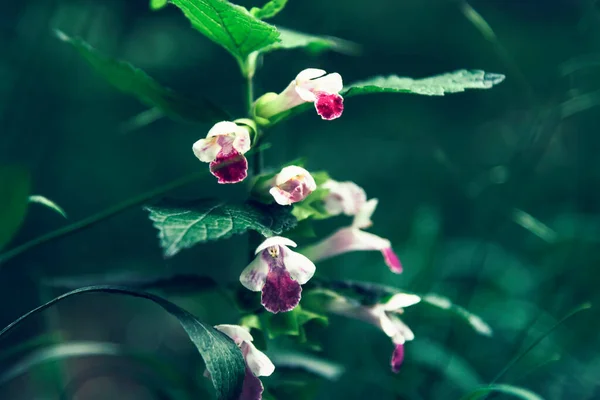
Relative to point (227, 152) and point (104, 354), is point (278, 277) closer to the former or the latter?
point (227, 152)

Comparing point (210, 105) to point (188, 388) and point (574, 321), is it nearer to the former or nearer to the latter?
point (188, 388)

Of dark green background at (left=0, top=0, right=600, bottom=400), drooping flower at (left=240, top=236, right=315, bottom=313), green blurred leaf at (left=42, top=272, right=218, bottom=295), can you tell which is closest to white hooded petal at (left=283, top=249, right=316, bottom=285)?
drooping flower at (left=240, top=236, right=315, bottom=313)

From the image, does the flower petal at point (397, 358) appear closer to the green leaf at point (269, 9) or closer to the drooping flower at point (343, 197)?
the drooping flower at point (343, 197)

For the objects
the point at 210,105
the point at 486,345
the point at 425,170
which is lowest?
the point at 486,345

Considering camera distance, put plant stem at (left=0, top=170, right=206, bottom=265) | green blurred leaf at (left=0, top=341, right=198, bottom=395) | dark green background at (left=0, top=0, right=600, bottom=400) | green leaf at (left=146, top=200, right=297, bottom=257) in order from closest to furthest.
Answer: green leaf at (left=146, top=200, right=297, bottom=257), plant stem at (left=0, top=170, right=206, bottom=265), green blurred leaf at (left=0, top=341, right=198, bottom=395), dark green background at (left=0, top=0, right=600, bottom=400)

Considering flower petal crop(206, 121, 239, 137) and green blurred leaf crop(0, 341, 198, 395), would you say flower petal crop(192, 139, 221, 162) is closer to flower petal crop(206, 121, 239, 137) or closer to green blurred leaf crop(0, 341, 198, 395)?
flower petal crop(206, 121, 239, 137)

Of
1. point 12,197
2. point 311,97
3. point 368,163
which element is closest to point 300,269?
point 311,97

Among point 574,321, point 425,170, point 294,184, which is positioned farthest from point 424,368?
point 425,170
